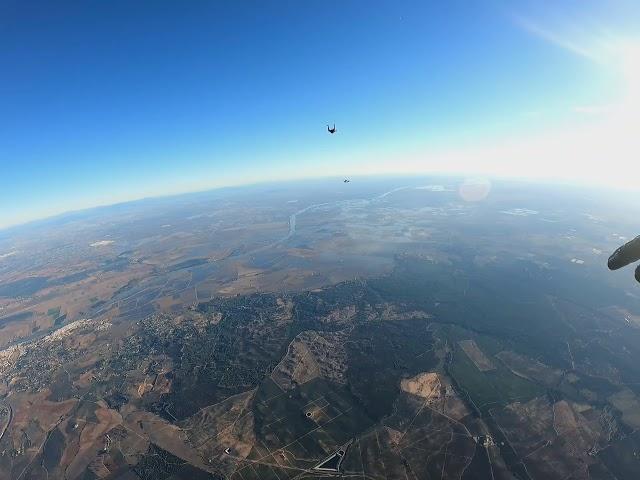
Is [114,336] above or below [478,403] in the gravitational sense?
above

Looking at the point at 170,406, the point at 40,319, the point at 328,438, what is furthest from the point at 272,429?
the point at 40,319

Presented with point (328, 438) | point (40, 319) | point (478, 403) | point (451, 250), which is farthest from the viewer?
point (451, 250)

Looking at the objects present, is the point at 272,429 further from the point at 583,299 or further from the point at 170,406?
the point at 583,299

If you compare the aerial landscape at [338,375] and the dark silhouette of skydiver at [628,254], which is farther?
the aerial landscape at [338,375]

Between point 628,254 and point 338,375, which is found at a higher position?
point 628,254

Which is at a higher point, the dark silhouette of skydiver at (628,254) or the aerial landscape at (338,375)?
the dark silhouette of skydiver at (628,254)

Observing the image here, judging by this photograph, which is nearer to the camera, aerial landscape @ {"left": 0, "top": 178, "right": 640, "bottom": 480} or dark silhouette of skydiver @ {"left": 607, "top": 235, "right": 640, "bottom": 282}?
dark silhouette of skydiver @ {"left": 607, "top": 235, "right": 640, "bottom": 282}

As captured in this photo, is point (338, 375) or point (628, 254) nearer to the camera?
point (628, 254)

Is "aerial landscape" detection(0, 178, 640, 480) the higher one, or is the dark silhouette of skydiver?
the dark silhouette of skydiver
